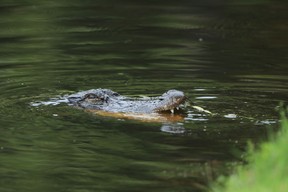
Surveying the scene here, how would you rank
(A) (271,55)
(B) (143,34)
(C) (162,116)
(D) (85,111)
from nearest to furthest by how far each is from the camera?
(C) (162,116) < (D) (85,111) < (A) (271,55) < (B) (143,34)

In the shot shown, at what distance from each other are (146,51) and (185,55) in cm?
78

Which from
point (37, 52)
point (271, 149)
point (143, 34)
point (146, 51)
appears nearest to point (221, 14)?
point (143, 34)

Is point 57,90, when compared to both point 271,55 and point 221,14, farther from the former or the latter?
point 221,14

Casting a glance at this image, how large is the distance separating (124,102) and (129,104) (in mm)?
126

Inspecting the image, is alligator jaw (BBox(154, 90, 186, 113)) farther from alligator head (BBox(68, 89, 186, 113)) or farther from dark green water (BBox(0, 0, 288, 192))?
dark green water (BBox(0, 0, 288, 192))

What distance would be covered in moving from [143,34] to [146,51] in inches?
69.7

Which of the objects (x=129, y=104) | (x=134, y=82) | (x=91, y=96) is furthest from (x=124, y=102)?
(x=134, y=82)

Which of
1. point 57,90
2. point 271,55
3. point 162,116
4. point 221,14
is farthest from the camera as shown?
point 221,14

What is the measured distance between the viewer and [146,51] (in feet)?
43.2

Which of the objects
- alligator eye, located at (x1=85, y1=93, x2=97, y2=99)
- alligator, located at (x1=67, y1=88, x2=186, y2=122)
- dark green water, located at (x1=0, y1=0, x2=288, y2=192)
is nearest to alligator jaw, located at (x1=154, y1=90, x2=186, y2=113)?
alligator, located at (x1=67, y1=88, x2=186, y2=122)

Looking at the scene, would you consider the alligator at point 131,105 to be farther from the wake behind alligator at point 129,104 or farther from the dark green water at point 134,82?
the dark green water at point 134,82

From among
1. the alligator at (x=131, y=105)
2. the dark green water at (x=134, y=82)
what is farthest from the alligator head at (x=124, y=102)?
the dark green water at (x=134, y=82)

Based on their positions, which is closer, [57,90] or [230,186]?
[230,186]

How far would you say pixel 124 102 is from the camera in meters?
8.84
